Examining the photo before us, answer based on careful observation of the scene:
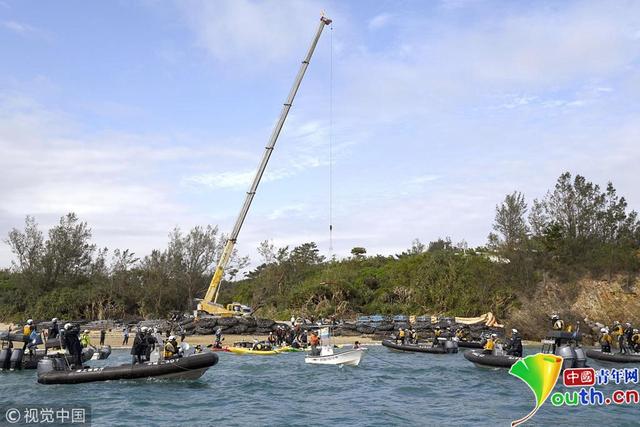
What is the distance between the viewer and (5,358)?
2638 centimetres

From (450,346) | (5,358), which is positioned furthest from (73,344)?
(450,346)

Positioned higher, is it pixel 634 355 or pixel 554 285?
pixel 554 285

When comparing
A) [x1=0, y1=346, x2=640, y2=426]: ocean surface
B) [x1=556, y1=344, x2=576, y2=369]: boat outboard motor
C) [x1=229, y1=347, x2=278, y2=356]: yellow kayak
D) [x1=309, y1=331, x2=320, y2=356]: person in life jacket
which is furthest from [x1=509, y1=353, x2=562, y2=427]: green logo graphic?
[x1=229, y1=347, x2=278, y2=356]: yellow kayak

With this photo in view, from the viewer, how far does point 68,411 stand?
Answer: 18531 millimetres

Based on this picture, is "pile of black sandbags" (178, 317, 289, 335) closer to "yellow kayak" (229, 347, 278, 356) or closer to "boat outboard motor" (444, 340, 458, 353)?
"yellow kayak" (229, 347, 278, 356)

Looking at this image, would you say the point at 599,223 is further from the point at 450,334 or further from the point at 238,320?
the point at 238,320

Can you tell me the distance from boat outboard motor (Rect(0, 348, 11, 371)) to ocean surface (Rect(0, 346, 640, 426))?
963 millimetres

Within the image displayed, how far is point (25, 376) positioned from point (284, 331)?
61.0 feet

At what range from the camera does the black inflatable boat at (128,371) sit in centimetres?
2202

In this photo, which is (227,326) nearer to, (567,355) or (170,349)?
(170,349)

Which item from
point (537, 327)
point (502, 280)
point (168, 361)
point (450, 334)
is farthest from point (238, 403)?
point (502, 280)

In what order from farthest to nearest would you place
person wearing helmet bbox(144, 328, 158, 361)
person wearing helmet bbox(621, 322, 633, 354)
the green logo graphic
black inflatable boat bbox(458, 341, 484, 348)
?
black inflatable boat bbox(458, 341, 484, 348) < person wearing helmet bbox(621, 322, 633, 354) < person wearing helmet bbox(144, 328, 158, 361) < the green logo graphic

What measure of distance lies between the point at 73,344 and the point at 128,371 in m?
2.91

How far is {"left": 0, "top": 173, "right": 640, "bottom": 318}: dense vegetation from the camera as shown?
5212 centimetres
